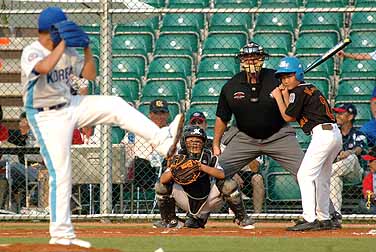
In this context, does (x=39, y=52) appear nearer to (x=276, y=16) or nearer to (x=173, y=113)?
(x=173, y=113)

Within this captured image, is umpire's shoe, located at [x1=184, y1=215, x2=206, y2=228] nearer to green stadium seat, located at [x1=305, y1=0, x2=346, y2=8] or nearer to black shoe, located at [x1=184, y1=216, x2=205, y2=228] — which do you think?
black shoe, located at [x1=184, y1=216, x2=205, y2=228]

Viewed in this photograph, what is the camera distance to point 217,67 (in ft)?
50.6

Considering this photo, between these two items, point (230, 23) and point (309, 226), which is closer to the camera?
point (309, 226)

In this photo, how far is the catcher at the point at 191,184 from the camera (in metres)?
11.5

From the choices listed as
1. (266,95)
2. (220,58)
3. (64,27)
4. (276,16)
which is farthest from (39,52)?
(276,16)

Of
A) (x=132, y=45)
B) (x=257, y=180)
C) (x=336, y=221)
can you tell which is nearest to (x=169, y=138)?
(x=336, y=221)

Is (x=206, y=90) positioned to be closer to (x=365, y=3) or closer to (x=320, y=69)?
(x=320, y=69)

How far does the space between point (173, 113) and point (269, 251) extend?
5.81 metres

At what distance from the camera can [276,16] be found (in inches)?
661

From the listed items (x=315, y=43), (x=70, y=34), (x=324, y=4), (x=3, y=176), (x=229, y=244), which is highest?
(x=324, y=4)

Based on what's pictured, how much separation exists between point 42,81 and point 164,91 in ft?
21.2

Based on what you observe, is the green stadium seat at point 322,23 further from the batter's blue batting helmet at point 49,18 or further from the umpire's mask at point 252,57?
the batter's blue batting helmet at point 49,18

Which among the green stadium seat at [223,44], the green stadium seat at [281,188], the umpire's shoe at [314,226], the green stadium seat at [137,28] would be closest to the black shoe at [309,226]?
the umpire's shoe at [314,226]

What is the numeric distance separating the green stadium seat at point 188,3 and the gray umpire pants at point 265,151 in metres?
5.41
